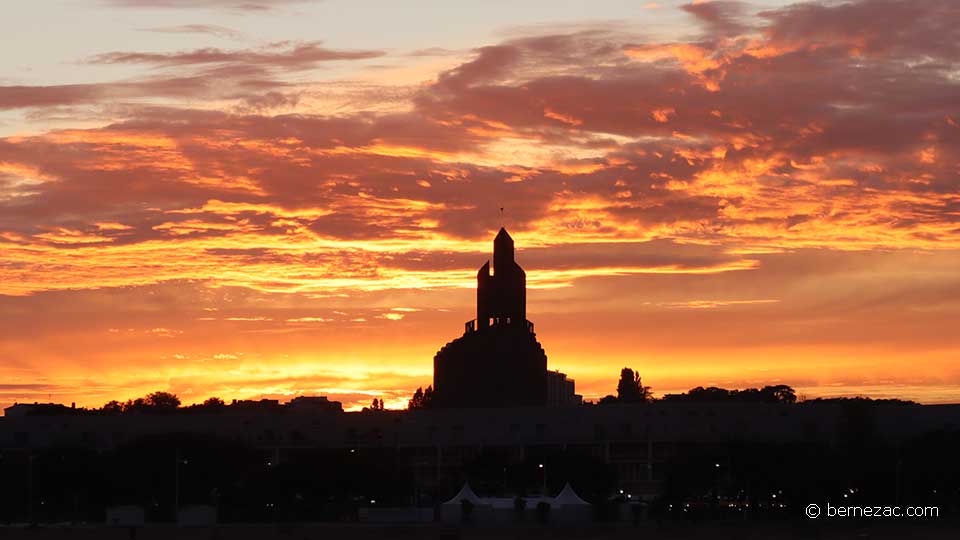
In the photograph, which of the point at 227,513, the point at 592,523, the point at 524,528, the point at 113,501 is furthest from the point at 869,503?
the point at 113,501

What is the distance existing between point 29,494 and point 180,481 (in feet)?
57.3

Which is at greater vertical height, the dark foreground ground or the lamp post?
the lamp post

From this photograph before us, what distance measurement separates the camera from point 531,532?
135875 mm

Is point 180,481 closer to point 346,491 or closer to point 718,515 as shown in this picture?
point 346,491

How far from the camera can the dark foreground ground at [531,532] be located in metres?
128

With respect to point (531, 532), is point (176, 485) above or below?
above

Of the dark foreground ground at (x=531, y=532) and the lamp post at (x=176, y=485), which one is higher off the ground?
the lamp post at (x=176, y=485)

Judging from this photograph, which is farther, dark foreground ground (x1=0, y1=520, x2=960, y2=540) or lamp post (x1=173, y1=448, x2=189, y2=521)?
lamp post (x1=173, y1=448, x2=189, y2=521)

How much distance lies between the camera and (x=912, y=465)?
197 meters

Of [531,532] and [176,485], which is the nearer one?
[531,532]

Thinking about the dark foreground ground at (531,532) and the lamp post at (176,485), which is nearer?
the dark foreground ground at (531,532)

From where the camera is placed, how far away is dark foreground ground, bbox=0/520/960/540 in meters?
128

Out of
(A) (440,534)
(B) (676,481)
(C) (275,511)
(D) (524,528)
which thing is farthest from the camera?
(B) (676,481)

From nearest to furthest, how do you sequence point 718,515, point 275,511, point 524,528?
point 524,528
point 718,515
point 275,511
